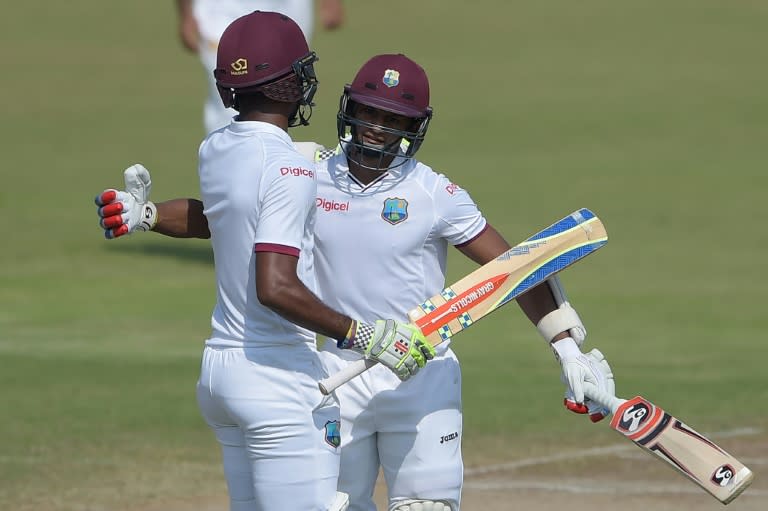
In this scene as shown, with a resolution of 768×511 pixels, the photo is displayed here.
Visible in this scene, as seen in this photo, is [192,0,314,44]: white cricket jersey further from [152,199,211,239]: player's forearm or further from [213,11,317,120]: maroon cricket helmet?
[213,11,317,120]: maroon cricket helmet

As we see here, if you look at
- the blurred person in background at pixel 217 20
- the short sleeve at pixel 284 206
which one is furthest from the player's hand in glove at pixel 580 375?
the blurred person in background at pixel 217 20

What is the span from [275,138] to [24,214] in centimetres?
1096

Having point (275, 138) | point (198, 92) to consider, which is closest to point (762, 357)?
point (275, 138)

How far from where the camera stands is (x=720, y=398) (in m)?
9.16

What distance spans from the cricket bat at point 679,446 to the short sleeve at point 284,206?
1.27m

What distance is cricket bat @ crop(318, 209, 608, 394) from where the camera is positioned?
5160mm

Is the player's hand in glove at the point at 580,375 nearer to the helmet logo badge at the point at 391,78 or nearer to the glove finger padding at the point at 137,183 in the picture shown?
the helmet logo badge at the point at 391,78

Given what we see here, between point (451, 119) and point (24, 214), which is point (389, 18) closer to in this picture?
point (451, 119)

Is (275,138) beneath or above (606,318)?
above

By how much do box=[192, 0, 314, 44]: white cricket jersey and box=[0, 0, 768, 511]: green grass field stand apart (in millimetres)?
1945

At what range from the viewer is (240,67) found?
15.8 feet

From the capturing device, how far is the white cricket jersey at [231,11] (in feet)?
38.3

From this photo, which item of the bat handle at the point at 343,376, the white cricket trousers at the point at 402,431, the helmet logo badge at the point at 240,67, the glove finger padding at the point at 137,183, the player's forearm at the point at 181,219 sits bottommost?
the white cricket trousers at the point at 402,431

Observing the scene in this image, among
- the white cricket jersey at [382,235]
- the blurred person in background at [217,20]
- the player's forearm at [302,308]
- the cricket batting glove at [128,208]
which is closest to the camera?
the player's forearm at [302,308]
